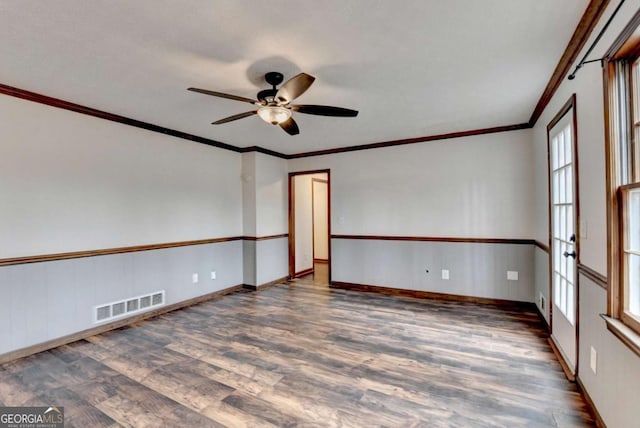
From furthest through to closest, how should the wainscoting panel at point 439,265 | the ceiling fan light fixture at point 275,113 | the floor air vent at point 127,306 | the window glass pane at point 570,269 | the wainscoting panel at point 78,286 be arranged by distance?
the wainscoting panel at point 439,265 < the floor air vent at point 127,306 < the wainscoting panel at point 78,286 < the ceiling fan light fixture at point 275,113 < the window glass pane at point 570,269

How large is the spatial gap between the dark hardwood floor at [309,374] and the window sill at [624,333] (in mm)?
697

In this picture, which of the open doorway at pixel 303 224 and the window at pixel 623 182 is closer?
the window at pixel 623 182

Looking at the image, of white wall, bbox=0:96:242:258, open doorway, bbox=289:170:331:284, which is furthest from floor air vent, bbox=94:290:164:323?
open doorway, bbox=289:170:331:284

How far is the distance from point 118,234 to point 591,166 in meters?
4.34

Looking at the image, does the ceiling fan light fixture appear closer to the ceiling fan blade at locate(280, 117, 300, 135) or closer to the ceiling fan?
the ceiling fan

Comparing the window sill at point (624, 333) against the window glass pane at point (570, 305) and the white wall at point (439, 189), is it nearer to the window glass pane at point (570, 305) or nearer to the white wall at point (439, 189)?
the window glass pane at point (570, 305)

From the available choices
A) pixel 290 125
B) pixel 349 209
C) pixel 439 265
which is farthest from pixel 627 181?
pixel 349 209

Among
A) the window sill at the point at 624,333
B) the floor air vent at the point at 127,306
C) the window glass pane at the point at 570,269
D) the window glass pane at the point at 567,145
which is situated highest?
the window glass pane at the point at 567,145

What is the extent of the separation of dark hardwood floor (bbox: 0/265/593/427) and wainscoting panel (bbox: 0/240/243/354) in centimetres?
24

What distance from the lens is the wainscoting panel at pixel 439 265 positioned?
13.2 feet

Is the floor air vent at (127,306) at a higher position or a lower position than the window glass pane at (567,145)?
lower

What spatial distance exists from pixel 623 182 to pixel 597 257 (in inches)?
20.4

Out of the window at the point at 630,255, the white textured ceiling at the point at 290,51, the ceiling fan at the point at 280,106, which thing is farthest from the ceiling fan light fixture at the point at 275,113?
the window at the point at 630,255

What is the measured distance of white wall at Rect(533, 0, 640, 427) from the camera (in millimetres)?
1459
